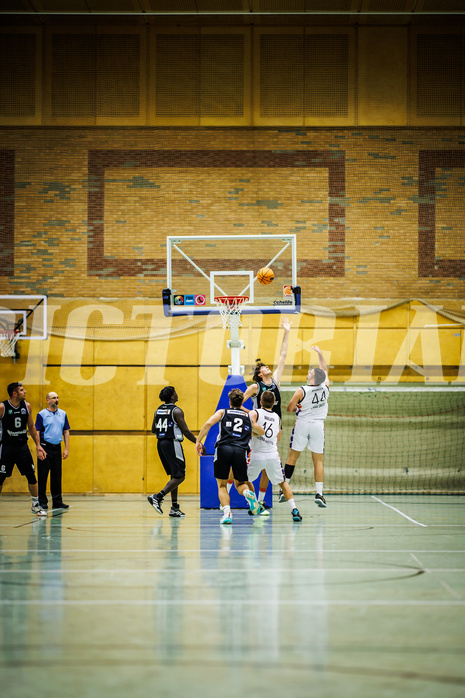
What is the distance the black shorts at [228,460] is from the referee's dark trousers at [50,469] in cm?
347

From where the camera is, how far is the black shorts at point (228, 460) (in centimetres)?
1033

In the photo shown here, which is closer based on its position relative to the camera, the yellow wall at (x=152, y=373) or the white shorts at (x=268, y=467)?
the white shorts at (x=268, y=467)

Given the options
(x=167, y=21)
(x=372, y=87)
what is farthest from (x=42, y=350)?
(x=372, y=87)

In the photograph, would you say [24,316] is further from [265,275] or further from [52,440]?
[265,275]

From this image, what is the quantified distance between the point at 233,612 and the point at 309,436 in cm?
693

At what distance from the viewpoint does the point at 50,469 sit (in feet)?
41.5

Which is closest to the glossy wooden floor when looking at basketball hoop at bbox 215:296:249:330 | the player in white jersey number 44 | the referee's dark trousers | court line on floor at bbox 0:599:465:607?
court line on floor at bbox 0:599:465:607

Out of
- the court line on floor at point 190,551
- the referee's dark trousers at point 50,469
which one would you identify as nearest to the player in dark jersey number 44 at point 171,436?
the referee's dark trousers at point 50,469

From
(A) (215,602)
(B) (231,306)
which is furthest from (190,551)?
(B) (231,306)

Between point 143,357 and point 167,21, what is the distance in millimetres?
8247

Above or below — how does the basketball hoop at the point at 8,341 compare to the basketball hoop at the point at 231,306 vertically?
below

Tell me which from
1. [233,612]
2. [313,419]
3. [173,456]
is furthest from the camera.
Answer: [313,419]

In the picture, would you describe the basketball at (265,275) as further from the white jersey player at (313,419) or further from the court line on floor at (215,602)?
the court line on floor at (215,602)

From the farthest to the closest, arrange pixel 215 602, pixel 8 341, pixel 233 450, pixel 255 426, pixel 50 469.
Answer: pixel 8 341 < pixel 50 469 < pixel 255 426 < pixel 233 450 < pixel 215 602
